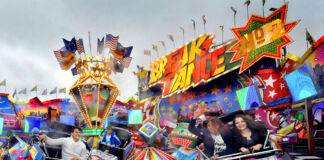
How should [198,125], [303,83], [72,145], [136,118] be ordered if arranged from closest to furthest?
[303,83] → [198,125] → [72,145] → [136,118]

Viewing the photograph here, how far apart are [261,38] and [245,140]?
8296 millimetres

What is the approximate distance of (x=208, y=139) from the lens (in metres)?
6.65

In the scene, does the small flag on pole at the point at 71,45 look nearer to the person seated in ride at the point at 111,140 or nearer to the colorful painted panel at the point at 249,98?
the person seated in ride at the point at 111,140

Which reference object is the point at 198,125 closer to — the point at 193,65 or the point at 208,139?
the point at 208,139

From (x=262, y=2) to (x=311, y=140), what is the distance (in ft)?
28.3

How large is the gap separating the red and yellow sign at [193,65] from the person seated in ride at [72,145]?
9.48m

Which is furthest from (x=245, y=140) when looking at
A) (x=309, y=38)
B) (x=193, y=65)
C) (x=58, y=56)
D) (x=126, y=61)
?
(x=193, y=65)

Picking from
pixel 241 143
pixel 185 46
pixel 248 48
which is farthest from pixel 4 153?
pixel 185 46

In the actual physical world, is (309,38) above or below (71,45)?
below

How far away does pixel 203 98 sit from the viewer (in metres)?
18.0

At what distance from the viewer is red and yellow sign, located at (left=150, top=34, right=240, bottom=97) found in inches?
608

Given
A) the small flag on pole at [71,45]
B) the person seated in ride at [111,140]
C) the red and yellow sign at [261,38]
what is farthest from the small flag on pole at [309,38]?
the small flag on pole at [71,45]

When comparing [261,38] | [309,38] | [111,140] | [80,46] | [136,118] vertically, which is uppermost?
[80,46]

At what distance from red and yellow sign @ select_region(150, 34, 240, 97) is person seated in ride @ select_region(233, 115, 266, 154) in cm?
849
